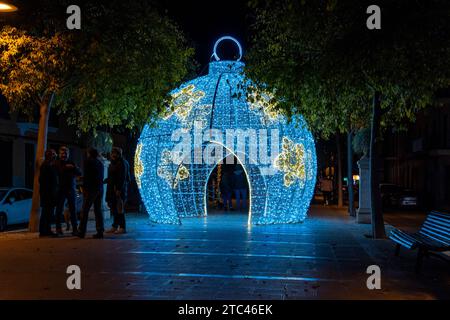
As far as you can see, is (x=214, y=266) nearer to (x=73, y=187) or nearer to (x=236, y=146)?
(x=73, y=187)

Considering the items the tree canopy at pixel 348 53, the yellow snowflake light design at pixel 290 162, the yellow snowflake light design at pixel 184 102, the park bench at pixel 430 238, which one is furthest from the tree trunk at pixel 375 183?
the yellow snowflake light design at pixel 184 102

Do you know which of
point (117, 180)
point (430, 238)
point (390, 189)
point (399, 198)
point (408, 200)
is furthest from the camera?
point (390, 189)

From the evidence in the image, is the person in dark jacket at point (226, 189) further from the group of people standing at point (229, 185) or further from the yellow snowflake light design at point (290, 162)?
the yellow snowflake light design at point (290, 162)

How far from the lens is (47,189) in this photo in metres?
12.6

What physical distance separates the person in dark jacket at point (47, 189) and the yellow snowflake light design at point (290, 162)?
18.4ft

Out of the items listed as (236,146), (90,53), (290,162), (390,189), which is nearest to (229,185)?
(236,146)

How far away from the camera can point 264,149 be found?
15594 mm

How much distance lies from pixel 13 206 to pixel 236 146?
6323 millimetres

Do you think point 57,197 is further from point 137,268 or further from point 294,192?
point 294,192

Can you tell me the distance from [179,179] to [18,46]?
276 inches

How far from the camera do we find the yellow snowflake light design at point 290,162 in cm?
1552

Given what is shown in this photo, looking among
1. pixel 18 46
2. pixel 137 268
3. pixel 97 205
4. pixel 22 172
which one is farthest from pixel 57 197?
pixel 22 172

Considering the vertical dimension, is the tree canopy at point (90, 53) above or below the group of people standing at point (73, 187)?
above

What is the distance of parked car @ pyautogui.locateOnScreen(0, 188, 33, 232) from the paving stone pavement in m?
2.92
